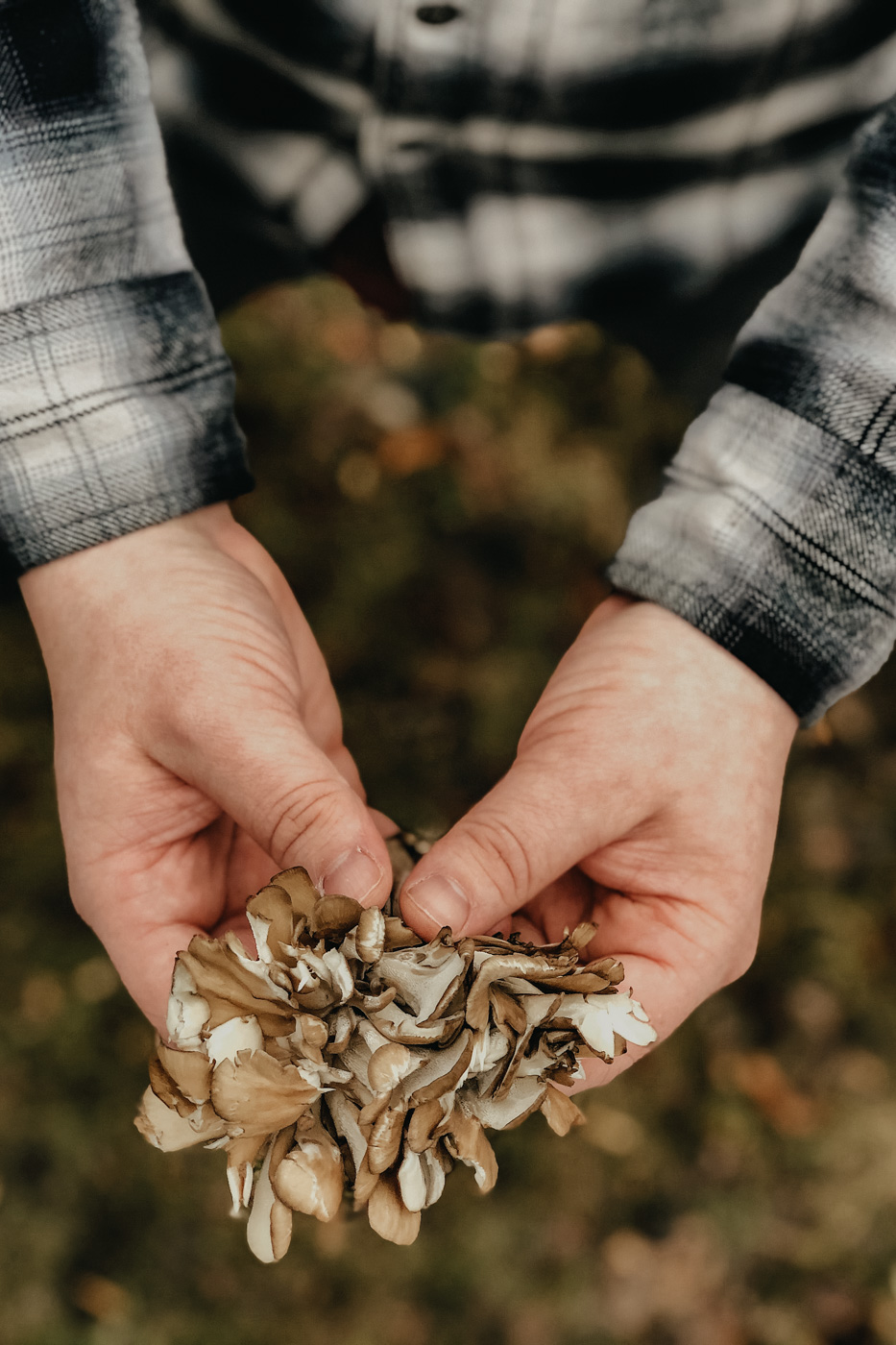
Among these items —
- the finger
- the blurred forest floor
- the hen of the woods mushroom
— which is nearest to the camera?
the hen of the woods mushroom

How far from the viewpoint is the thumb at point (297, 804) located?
1430 mm

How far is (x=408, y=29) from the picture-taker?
1.58 m

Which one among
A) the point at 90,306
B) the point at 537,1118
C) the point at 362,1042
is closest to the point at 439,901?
the point at 362,1042

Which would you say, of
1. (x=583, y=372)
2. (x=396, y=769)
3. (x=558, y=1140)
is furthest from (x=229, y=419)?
(x=558, y=1140)

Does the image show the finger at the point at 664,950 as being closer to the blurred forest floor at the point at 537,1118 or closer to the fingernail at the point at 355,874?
the fingernail at the point at 355,874

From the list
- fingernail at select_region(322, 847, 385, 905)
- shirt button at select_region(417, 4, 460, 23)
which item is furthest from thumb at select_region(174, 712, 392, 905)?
shirt button at select_region(417, 4, 460, 23)

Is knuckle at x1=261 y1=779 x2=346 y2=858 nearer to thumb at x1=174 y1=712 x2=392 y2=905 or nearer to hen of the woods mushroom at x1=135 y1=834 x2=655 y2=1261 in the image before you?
thumb at x1=174 y1=712 x2=392 y2=905

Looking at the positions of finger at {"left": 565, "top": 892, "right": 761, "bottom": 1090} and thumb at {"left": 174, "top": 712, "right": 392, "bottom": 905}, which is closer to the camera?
thumb at {"left": 174, "top": 712, "right": 392, "bottom": 905}

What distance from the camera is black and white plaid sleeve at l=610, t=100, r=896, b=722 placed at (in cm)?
147

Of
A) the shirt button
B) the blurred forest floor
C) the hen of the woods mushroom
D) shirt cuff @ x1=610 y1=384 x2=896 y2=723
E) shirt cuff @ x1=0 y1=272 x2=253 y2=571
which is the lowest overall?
the blurred forest floor

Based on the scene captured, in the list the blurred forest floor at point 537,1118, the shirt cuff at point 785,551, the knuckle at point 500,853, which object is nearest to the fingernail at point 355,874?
the knuckle at point 500,853

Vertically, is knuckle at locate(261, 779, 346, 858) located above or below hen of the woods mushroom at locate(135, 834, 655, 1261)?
above

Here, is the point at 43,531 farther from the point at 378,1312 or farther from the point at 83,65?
the point at 378,1312

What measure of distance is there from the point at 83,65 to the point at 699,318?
1451mm
